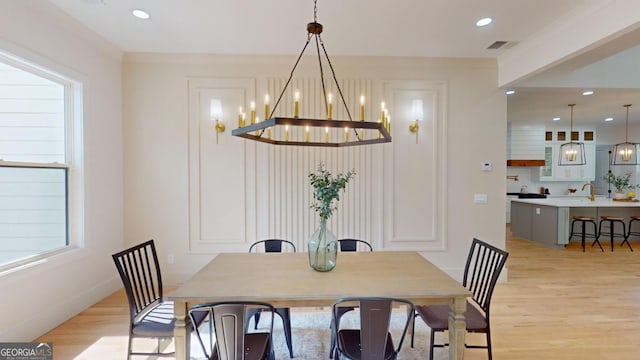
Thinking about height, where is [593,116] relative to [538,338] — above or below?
above

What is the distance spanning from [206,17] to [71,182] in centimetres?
221

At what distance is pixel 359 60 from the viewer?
12.6 feet

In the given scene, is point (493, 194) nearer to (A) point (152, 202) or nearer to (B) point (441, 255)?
(B) point (441, 255)

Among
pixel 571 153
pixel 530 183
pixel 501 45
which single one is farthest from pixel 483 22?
pixel 530 183

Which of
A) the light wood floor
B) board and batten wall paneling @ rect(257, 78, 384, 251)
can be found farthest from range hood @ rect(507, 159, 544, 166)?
board and batten wall paneling @ rect(257, 78, 384, 251)

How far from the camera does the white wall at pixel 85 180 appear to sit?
2434 mm

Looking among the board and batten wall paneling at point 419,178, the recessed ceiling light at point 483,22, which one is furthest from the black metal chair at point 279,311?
the recessed ceiling light at point 483,22

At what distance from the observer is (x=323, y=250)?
221 cm

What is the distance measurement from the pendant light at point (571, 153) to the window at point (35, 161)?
30.8 feet

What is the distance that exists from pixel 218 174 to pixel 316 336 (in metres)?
2.28

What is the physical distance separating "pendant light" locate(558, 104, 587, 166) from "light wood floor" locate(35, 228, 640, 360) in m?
3.32

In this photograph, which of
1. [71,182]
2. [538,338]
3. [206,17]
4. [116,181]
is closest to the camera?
[538,338]

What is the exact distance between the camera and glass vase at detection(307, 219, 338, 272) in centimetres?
221

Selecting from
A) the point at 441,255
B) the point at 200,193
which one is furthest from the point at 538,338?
the point at 200,193
